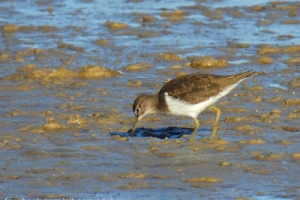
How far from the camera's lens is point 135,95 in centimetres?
1168

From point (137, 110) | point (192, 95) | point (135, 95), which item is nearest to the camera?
point (192, 95)

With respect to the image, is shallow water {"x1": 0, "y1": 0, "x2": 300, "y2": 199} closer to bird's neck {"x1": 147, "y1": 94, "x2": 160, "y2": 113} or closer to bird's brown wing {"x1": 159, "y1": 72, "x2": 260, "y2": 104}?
bird's neck {"x1": 147, "y1": 94, "x2": 160, "y2": 113}

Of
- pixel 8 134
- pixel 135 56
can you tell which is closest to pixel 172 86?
pixel 8 134

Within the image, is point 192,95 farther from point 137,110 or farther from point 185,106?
point 137,110

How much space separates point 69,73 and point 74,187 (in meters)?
5.24

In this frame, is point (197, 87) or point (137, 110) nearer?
point (197, 87)

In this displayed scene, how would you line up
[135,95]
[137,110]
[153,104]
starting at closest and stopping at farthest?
[153,104]
[137,110]
[135,95]

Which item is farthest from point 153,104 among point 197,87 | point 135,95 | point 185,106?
point 135,95

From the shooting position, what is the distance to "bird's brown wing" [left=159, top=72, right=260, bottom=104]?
9.47m

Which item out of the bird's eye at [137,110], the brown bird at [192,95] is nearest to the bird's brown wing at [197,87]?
the brown bird at [192,95]

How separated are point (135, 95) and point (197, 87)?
7.52 feet

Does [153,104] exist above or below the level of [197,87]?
below

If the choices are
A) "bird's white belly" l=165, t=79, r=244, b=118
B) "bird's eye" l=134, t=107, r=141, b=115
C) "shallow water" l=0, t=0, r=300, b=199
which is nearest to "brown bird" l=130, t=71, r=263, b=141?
"bird's white belly" l=165, t=79, r=244, b=118

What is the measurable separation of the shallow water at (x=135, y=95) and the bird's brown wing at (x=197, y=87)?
52cm
